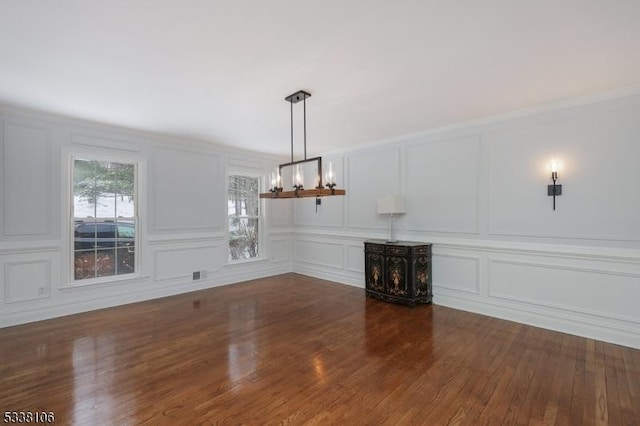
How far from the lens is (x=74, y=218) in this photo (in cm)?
415

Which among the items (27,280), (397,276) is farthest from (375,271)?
(27,280)

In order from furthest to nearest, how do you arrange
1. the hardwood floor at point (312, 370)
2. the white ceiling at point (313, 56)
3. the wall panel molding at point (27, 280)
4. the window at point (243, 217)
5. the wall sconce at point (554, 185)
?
1. the window at point (243, 217)
2. the wall panel molding at point (27, 280)
3. the wall sconce at point (554, 185)
4. the hardwood floor at point (312, 370)
5. the white ceiling at point (313, 56)

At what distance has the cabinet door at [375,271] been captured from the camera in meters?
4.63

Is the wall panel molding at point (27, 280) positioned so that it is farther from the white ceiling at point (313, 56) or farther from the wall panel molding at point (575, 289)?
the wall panel molding at point (575, 289)

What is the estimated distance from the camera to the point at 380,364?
8.91ft

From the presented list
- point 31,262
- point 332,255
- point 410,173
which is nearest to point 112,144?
point 31,262

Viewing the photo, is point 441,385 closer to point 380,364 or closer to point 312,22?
point 380,364

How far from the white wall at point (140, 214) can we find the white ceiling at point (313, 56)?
0.50m

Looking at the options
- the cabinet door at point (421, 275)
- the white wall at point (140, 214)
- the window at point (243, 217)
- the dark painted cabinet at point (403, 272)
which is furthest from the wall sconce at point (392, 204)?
the white wall at point (140, 214)

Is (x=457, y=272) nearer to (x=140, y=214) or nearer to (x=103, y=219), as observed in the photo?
(x=140, y=214)

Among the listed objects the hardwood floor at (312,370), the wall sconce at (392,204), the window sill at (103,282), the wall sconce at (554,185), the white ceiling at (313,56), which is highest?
the white ceiling at (313,56)

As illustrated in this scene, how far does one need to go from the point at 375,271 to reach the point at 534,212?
86.9 inches

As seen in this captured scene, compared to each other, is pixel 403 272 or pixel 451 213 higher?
pixel 451 213

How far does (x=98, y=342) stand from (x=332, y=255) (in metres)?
3.83
